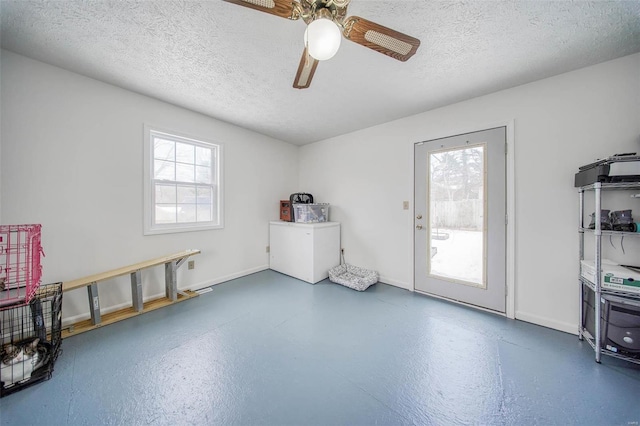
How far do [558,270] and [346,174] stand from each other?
2673 millimetres

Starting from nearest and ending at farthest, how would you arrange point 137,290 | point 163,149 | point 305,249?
point 137,290
point 163,149
point 305,249

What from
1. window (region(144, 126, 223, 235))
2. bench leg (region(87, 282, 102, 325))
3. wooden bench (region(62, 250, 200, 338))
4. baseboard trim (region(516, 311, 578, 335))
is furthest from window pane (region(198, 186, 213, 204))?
baseboard trim (region(516, 311, 578, 335))

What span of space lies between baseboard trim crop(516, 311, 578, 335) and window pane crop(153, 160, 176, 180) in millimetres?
4231

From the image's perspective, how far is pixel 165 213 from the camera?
2.74 m

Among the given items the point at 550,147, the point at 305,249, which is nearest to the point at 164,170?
the point at 305,249

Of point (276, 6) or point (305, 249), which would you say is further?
point (305, 249)

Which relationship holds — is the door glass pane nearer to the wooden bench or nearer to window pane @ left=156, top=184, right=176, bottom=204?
the wooden bench

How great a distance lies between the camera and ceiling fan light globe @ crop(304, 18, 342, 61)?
0.97 meters

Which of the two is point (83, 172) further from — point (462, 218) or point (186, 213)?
point (462, 218)

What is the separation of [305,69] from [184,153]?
2349 millimetres

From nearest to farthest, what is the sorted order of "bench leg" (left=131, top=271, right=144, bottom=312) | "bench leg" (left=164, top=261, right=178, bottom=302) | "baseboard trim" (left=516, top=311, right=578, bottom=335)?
"baseboard trim" (left=516, top=311, right=578, bottom=335), "bench leg" (left=131, top=271, right=144, bottom=312), "bench leg" (left=164, top=261, right=178, bottom=302)

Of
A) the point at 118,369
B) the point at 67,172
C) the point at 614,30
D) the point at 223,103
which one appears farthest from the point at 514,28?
the point at 67,172

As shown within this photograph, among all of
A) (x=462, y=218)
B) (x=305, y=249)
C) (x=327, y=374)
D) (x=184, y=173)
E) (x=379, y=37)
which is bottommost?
(x=327, y=374)

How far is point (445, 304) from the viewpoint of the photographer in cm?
254
